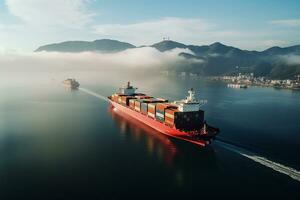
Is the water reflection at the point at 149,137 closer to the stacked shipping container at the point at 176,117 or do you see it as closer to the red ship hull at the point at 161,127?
the red ship hull at the point at 161,127

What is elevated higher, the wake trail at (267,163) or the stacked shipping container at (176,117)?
the stacked shipping container at (176,117)

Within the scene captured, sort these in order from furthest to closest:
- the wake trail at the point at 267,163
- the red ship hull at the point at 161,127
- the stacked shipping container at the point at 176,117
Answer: the stacked shipping container at the point at 176,117
the red ship hull at the point at 161,127
the wake trail at the point at 267,163

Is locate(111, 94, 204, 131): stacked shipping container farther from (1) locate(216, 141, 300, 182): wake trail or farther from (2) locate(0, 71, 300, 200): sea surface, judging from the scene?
(1) locate(216, 141, 300, 182): wake trail

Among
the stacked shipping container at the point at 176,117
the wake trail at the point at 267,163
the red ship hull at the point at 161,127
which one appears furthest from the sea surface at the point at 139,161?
the stacked shipping container at the point at 176,117

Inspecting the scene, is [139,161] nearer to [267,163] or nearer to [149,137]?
[149,137]

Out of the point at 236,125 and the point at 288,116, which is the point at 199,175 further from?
the point at 288,116

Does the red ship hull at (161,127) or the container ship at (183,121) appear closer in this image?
the container ship at (183,121)

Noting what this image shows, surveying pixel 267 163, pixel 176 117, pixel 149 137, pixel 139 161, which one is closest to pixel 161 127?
pixel 149 137

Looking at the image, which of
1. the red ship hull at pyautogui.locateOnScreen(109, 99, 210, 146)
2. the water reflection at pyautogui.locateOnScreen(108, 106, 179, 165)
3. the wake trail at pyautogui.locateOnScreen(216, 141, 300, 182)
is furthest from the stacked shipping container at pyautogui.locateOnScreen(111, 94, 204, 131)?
the wake trail at pyautogui.locateOnScreen(216, 141, 300, 182)
